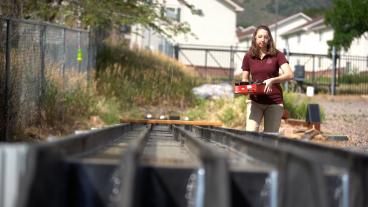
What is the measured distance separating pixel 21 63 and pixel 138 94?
9.91 meters

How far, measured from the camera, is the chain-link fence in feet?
40.7

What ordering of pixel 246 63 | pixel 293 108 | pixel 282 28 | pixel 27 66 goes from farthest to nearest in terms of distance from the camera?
pixel 282 28 → pixel 293 108 → pixel 27 66 → pixel 246 63

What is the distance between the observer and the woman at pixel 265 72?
29.1 feet

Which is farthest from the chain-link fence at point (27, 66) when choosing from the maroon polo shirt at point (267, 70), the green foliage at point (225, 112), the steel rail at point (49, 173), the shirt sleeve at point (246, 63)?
the steel rail at point (49, 173)

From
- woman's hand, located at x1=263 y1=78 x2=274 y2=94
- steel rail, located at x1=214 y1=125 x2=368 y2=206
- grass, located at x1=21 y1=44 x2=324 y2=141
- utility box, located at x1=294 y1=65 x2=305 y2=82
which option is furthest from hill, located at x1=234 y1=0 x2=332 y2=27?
steel rail, located at x1=214 y1=125 x2=368 y2=206

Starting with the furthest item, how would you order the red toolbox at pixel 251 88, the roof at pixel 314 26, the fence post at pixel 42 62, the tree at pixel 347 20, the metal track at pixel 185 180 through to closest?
the roof at pixel 314 26 → the tree at pixel 347 20 → the fence post at pixel 42 62 → the red toolbox at pixel 251 88 → the metal track at pixel 185 180

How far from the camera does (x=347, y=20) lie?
58.2m

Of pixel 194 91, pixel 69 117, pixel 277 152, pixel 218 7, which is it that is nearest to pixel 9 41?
pixel 69 117

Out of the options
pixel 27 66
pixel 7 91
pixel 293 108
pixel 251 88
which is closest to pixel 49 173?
pixel 251 88

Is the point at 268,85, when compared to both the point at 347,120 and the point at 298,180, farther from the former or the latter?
the point at 347,120

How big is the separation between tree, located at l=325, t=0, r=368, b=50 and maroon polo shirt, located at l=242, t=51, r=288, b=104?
46.6 metres

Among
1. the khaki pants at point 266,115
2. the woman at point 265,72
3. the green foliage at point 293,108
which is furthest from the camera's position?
the green foliage at point 293,108

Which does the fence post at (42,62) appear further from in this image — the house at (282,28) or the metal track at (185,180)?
the house at (282,28)

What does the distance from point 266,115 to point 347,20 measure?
50.6 meters
